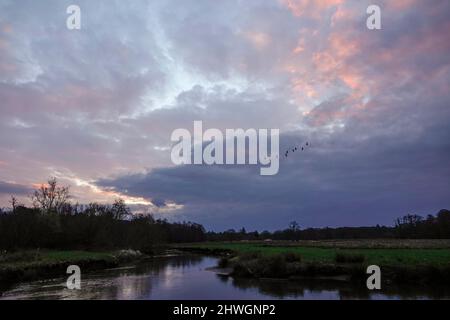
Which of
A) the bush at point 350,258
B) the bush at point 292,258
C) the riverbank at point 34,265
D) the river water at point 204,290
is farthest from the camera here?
the bush at point 292,258

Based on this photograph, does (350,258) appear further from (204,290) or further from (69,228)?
(69,228)

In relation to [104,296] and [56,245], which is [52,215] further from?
[104,296]

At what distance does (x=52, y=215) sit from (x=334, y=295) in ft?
183

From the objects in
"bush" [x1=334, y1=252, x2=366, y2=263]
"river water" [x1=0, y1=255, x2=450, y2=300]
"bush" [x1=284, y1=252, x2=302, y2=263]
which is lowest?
"river water" [x1=0, y1=255, x2=450, y2=300]

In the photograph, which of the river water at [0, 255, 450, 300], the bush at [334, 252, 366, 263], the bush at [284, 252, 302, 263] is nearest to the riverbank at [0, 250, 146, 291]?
the river water at [0, 255, 450, 300]

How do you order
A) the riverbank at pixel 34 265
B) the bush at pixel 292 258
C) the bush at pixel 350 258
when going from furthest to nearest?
the bush at pixel 292 258 → the bush at pixel 350 258 → the riverbank at pixel 34 265

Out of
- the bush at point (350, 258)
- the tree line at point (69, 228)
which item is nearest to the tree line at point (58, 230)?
the tree line at point (69, 228)

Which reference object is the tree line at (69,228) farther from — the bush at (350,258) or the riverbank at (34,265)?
the bush at (350,258)

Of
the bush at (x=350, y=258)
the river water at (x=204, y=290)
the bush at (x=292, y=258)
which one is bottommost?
the river water at (x=204, y=290)

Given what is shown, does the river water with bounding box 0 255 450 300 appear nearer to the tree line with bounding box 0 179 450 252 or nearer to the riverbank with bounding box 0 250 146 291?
the riverbank with bounding box 0 250 146 291

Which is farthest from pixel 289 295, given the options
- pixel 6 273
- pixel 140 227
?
pixel 140 227

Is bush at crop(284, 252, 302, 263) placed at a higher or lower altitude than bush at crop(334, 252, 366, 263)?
lower

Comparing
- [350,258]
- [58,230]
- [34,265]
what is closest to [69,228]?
[58,230]
